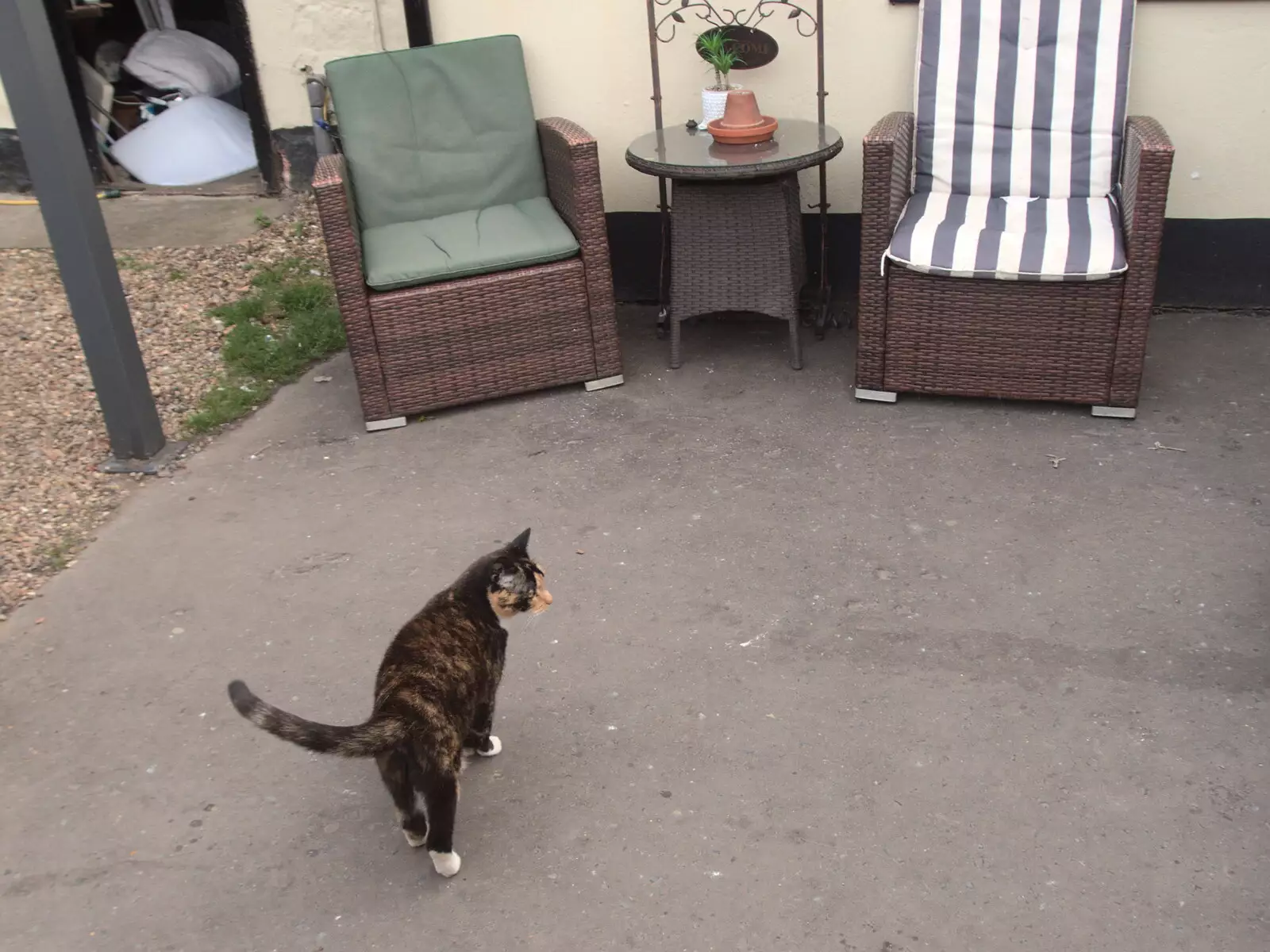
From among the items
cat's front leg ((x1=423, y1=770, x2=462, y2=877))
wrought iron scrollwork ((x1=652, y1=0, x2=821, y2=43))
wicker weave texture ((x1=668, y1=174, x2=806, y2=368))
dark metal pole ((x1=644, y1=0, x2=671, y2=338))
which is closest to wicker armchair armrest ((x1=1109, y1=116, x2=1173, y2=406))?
wicker weave texture ((x1=668, y1=174, x2=806, y2=368))

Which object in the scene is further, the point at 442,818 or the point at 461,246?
the point at 461,246

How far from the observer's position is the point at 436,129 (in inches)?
164

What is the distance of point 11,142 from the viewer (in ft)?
18.6

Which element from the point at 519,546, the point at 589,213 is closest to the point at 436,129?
the point at 589,213

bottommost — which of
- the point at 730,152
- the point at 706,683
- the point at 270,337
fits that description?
the point at 706,683

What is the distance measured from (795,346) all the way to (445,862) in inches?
94.2

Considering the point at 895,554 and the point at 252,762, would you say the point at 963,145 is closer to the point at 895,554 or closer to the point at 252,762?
the point at 895,554

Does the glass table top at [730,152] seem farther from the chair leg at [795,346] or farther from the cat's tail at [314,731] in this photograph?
the cat's tail at [314,731]

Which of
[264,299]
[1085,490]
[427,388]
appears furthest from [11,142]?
[1085,490]

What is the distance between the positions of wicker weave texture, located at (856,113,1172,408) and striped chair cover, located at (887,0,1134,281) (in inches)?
4.8

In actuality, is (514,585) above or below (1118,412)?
above

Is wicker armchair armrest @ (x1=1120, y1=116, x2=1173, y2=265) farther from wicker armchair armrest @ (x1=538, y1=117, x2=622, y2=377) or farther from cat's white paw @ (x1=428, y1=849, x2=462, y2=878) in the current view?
cat's white paw @ (x1=428, y1=849, x2=462, y2=878)

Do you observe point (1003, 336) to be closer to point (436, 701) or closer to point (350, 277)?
point (350, 277)

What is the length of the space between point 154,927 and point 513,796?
2.32 ft
